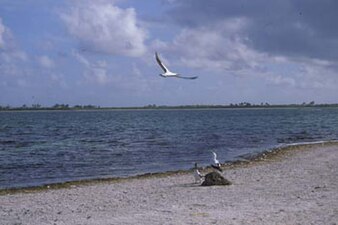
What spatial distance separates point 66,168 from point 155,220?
17886 millimetres

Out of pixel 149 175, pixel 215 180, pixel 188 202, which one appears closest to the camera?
pixel 188 202

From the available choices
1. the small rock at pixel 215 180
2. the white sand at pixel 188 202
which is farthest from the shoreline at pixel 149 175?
the small rock at pixel 215 180

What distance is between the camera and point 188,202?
16.2m

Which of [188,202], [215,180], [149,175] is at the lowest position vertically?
[149,175]

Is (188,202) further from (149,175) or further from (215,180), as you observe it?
(149,175)

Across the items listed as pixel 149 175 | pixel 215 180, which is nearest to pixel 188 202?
pixel 215 180

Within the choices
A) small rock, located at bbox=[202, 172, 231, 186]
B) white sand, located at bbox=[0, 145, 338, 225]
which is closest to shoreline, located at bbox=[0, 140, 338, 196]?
white sand, located at bbox=[0, 145, 338, 225]

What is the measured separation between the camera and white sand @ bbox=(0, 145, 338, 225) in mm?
13719

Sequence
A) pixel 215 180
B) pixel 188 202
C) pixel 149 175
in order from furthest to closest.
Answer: pixel 149 175
pixel 215 180
pixel 188 202

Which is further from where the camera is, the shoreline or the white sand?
the shoreline

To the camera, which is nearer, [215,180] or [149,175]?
[215,180]

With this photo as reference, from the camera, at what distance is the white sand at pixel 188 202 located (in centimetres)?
1372

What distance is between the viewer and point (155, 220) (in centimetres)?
1351

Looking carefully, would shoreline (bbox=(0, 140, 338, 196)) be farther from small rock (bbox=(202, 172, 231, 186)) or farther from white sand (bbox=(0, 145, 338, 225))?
small rock (bbox=(202, 172, 231, 186))
